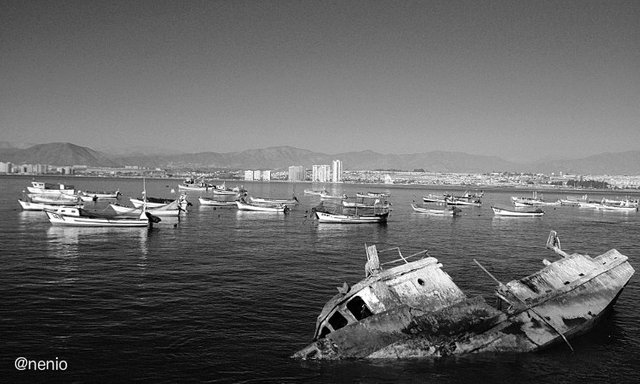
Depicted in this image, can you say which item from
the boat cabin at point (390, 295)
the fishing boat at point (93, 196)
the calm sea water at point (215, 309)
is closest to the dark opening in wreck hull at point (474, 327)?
the calm sea water at point (215, 309)

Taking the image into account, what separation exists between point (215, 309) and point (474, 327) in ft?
44.3

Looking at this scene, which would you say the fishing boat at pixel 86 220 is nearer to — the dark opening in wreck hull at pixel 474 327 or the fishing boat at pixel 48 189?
the dark opening in wreck hull at pixel 474 327

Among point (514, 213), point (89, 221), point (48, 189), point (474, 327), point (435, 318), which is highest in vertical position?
point (48, 189)

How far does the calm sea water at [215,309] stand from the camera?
17.3 metres

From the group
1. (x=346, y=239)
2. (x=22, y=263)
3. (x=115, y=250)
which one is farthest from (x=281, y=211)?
Result: (x=22, y=263)

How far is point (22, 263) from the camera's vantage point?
112ft

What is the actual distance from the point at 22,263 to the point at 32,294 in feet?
34.1

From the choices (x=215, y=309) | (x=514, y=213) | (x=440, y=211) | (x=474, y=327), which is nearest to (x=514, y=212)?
→ (x=514, y=213)

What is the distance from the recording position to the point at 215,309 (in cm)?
2425

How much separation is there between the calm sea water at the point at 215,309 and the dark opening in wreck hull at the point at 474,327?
20.2 inches

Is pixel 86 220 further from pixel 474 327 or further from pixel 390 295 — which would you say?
pixel 474 327

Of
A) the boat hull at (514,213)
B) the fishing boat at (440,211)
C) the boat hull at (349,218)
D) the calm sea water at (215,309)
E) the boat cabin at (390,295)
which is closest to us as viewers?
the calm sea water at (215,309)

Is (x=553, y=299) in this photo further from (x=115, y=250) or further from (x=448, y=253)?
(x=115, y=250)

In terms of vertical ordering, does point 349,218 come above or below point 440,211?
above
